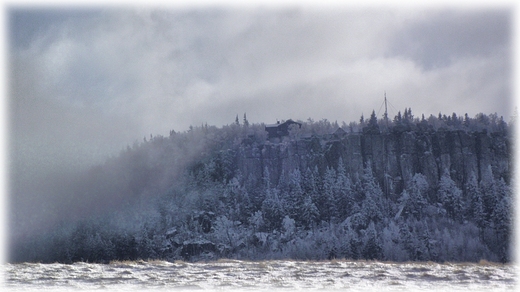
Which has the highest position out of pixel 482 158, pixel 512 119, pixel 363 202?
pixel 512 119

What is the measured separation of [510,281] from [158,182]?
99434 millimetres

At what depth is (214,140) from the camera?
4902 inches

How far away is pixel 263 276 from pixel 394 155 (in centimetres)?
9307

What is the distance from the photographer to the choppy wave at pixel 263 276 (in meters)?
24.7

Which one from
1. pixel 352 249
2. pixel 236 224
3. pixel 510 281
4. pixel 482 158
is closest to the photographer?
pixel 510 281

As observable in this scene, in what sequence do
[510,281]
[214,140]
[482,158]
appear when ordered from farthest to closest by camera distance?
1. [214,140]
2. [482,158]
3. [510,281]

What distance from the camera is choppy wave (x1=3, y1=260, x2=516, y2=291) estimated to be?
2467cm

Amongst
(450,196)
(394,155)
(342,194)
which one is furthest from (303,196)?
(450,196)

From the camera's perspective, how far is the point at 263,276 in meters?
27.3

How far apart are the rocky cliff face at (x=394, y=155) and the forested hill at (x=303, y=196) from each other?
195 millimetres

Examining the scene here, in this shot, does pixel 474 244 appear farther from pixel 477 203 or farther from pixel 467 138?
pixel 467 138

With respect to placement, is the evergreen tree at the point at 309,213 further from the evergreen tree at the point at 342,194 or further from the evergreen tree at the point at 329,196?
the evergreen tree at the point at 342,194

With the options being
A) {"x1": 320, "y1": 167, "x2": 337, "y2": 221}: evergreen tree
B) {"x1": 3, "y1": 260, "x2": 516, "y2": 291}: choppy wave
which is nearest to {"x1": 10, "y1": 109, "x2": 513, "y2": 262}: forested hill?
{"x1": 320, "y1": 167, "x2": 337, "y2": 221}: evergreen tree

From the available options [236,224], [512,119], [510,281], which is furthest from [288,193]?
[510,281]
